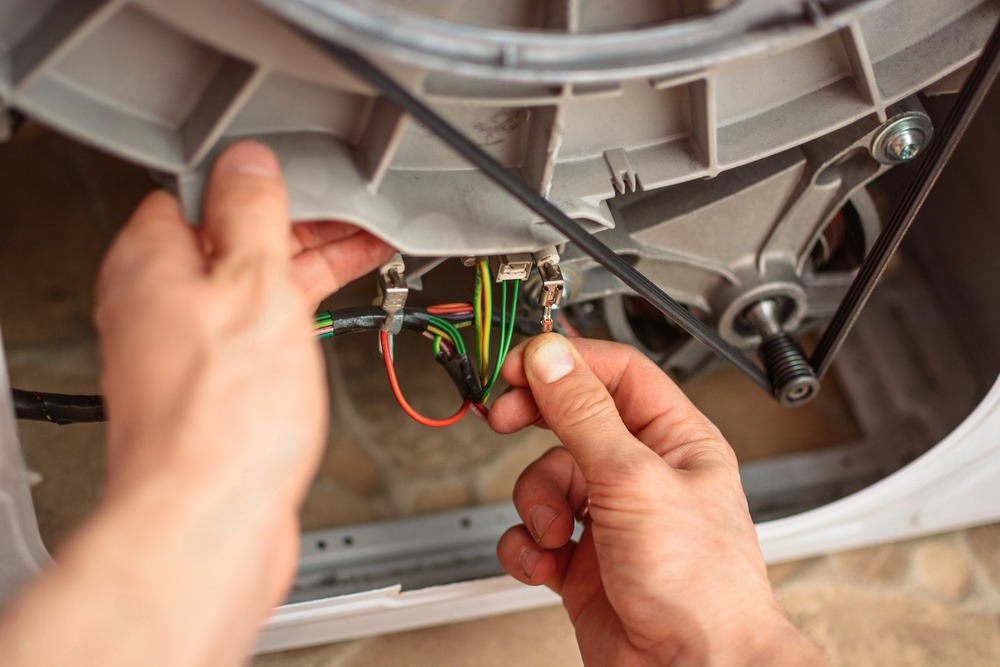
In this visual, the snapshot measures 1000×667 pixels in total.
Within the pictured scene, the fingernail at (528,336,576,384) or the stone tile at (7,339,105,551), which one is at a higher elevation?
the fingernail at (528,336,576,384)

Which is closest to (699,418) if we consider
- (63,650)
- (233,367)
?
(233,367)

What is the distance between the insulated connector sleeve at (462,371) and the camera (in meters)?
0.86

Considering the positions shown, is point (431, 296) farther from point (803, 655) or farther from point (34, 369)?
point (803, 655)

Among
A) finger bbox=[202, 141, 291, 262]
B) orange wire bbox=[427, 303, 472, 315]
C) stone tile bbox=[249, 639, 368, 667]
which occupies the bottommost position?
stone tile bbox=[249, 639, 368, 667]

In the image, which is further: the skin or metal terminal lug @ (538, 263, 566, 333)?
metal terminal lug @ (538, 263, 566, 333)

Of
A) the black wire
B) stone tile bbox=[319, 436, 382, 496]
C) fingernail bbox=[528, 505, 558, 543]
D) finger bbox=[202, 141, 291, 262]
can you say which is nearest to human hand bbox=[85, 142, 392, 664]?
finger bbox=[202, 141, 291, 262]

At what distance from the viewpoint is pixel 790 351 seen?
958 millimetres

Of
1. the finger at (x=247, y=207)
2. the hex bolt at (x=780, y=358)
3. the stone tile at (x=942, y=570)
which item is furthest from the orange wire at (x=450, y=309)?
the stone tile at (x=942, y=570)

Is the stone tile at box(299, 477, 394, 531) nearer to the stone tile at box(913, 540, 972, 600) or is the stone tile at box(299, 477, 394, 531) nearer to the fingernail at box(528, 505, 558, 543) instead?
the fingernail at box(528, 505, 558, 543)

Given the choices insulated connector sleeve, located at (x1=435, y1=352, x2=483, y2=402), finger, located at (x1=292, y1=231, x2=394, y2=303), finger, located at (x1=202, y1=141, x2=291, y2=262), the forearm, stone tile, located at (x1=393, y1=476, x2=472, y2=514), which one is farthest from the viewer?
stone tile, located at (x1=393, y1=476, x2=472, y2=514)

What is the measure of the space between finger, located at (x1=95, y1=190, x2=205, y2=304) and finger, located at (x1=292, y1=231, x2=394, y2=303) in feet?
0.41

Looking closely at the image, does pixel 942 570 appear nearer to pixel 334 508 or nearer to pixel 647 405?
pixel 647 405

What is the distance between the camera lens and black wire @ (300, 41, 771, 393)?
0.57m

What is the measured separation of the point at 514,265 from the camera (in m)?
0.79
